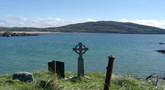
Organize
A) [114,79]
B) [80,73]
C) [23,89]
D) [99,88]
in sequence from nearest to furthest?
[23,89]
[99,88]
[114,79]
[80,73]

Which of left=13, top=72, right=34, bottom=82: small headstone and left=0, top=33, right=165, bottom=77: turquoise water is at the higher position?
left=13, top=72, right=34, bottom=82: small headstone

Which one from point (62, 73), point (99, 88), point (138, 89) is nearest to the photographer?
point (99, 88)

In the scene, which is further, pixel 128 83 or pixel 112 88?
pixel 128 83

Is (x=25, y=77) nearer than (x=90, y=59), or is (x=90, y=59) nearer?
(x=25, y=77)

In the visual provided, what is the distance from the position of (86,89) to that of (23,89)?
2.35 meters

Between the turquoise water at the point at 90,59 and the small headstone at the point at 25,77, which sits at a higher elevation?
the small headstone at the point at 25,77

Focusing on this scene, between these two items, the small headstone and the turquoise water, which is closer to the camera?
the small headstone

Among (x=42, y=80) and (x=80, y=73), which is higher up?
(x=42, y=80)

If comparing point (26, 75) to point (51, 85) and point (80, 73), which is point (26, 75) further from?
point (80, 73)

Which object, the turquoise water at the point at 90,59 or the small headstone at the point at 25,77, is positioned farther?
the turquoise water at the point at 90,59

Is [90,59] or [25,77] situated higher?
[25,77]

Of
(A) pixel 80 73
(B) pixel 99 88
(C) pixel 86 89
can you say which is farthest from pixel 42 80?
(A) pixel 80 73

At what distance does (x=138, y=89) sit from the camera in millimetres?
8102

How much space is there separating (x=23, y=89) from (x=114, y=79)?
4689 mm
